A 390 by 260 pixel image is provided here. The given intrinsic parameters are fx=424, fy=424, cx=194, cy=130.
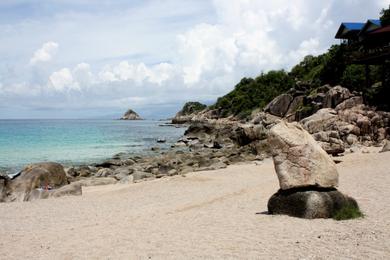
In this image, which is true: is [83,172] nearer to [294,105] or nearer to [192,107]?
[294,105]

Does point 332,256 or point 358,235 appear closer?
point 332,256

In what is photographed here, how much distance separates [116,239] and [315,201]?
5.40 m

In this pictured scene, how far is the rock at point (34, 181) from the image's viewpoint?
20794mm

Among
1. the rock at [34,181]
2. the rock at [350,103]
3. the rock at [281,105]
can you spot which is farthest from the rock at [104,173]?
the rock at [281,105]

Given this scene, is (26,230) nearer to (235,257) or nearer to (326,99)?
(235,257)

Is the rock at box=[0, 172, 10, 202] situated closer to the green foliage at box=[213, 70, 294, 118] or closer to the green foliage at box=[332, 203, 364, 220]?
the green foliage at box=[332, 203, 364, 220]

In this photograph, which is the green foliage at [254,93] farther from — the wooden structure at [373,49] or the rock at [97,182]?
the rock at [97,182]

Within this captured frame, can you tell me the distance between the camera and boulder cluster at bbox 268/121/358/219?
1148 cm

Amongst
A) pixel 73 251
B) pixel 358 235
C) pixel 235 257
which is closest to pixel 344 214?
pixel 358 235

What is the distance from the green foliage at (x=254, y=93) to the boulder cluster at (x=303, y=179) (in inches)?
3057

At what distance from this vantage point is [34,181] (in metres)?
22.2

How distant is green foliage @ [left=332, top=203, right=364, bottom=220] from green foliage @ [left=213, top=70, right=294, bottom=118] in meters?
78.5

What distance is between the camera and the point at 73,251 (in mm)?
9961

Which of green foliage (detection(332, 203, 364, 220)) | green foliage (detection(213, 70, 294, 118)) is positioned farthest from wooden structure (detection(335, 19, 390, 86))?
green foliage (detection(213, 70, 294, 118))
